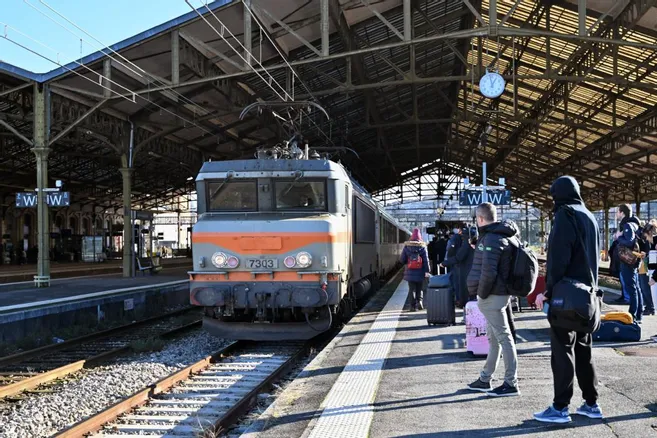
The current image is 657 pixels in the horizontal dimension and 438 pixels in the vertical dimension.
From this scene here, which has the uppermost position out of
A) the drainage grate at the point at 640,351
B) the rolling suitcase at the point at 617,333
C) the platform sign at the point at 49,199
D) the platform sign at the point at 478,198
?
the platform sign at the point at 49,199

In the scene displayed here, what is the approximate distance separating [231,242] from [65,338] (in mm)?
5090

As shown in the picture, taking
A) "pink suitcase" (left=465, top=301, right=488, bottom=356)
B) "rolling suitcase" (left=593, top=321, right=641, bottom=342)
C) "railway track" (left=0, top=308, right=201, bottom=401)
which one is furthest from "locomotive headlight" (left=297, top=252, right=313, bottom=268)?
"rolling suitcase" (left=593, top=321, right=641, bottom=342)

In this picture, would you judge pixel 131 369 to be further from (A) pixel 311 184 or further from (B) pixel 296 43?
(B) pixel 296 43

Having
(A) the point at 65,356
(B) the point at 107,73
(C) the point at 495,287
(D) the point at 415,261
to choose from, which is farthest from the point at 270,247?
(B) the point at 107,73

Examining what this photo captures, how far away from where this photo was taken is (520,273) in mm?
5449

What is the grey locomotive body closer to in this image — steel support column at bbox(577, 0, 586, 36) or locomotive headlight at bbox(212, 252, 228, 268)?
locomotive headlight at bbox(212, 252, 228, 268)

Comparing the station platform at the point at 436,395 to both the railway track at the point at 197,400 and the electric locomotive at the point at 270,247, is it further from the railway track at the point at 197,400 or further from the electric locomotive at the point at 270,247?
the electric locomotive at the point at 270,247

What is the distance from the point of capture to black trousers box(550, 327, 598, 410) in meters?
4.69

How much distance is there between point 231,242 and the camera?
384 inches

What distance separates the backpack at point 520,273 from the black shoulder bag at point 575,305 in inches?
29.9

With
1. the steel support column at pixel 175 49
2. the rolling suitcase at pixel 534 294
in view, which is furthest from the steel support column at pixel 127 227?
the rolling suitcase at pixel 534 294

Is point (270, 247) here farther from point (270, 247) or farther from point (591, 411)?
point (591, 411)

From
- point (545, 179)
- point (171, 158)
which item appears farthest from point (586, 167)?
point (171, 158)

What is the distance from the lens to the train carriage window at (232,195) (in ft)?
34.1
